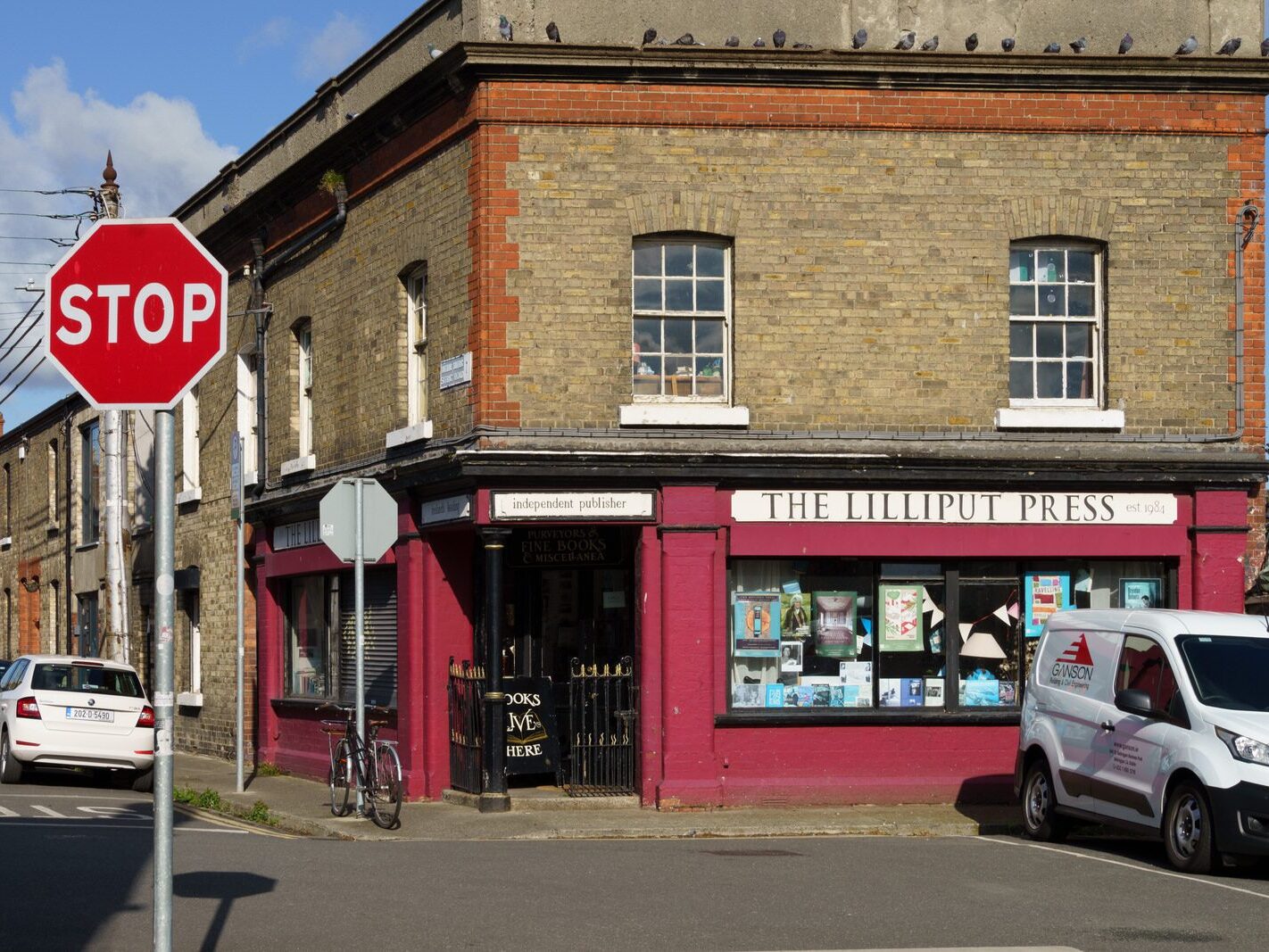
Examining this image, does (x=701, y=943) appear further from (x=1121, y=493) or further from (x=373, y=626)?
(x=373, y=626)

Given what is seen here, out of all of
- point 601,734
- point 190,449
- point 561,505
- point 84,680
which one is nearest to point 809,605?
point 601,734

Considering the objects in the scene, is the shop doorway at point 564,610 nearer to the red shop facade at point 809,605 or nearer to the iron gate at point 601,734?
the red shop facade at point 809,605

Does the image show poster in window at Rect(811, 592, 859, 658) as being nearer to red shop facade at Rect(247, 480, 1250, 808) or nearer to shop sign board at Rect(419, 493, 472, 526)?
red shop facade at Rect(247, 480, 1250, 808)

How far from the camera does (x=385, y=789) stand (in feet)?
54.2

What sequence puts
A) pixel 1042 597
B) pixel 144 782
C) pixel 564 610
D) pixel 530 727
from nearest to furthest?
pixel 530 727, pixel 1042 597, pixel 564 610, pixel 144 782

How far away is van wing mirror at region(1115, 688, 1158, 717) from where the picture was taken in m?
13.5

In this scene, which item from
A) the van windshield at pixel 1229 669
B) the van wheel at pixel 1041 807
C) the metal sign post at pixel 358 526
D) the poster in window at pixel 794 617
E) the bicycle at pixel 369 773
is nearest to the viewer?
the van windshield at pixel 1229 669

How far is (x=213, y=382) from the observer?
1018 inches

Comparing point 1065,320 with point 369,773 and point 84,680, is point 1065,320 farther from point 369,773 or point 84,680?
point 84,680

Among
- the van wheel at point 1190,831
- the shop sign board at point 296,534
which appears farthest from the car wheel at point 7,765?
the van wheel at point 1190,831

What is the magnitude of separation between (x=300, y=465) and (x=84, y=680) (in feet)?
11.9

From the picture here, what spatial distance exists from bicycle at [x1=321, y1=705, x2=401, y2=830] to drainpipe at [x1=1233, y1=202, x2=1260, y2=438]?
9.08 metres

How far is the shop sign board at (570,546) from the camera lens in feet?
62.6

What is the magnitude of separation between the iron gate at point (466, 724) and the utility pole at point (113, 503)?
8.80m
